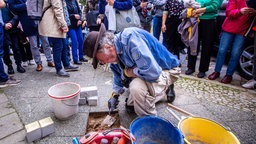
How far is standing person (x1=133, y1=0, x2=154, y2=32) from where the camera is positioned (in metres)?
4.62

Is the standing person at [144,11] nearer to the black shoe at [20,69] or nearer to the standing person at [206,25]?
the standing person at [206,25]

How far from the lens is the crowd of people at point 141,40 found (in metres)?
2.06

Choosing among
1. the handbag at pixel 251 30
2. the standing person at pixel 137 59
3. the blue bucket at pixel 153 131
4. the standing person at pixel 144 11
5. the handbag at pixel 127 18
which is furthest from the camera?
the standing person at pixel 144 11

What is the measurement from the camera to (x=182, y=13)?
383cm

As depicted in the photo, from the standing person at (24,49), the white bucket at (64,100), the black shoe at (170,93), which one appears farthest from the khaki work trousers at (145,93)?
the standing person at (24,49)

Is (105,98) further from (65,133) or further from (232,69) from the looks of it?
(232,69)

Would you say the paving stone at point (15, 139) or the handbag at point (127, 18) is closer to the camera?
the paving stone at point (15, 139)

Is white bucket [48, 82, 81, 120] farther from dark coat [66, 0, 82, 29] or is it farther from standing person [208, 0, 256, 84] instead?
standing person [208, 0, 256, 84]

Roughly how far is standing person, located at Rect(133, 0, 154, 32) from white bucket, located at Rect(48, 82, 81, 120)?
2826 millimetres

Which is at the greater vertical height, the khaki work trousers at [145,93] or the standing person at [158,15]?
the standing person at [158,15]

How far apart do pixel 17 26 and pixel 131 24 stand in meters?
2.48

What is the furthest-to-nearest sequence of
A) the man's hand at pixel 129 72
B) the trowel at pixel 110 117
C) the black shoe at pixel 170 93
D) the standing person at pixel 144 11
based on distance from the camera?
the standing person at pixel 144 11 → the black shoe at pixel 170 93 → the trowel at pixel 110 117 → the man's hand at pixel 129 72

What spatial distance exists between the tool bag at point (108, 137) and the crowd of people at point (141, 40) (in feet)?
2.08

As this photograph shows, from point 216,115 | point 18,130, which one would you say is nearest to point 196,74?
point 216,115
